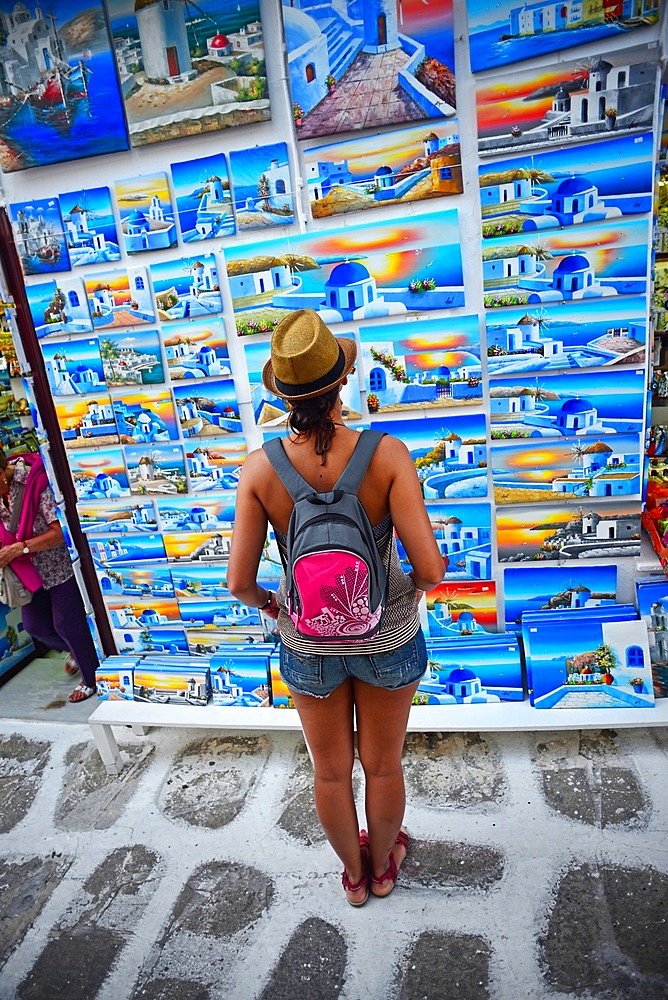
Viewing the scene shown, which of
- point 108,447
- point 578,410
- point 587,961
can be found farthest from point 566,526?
point 108,447

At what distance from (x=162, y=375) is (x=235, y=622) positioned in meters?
1.22

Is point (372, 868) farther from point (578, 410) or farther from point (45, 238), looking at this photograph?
point (45, 238)

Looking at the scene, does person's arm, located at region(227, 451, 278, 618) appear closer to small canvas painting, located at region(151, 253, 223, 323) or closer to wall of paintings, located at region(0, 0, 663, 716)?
wall of paintings, located at region(0, 0, 663, 716)

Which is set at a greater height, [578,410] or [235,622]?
[578,410]

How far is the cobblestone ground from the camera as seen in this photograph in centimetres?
174

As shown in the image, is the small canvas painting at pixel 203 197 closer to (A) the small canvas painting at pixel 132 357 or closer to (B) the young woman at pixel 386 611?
(A) the small canvas painting at pixel 132 357

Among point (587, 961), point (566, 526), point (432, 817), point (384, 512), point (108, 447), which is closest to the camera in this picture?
point (384, 512)

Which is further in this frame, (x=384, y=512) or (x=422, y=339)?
(x=422, y=339)

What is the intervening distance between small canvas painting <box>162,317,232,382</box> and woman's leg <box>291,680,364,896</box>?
149cm

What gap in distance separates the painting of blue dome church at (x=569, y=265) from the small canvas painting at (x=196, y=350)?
3.66 feet

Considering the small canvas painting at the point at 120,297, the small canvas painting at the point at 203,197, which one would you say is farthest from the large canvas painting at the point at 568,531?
the small canvas painting at the point at 120,297

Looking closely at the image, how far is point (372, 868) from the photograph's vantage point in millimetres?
1983

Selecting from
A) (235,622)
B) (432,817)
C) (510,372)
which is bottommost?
(432,817)

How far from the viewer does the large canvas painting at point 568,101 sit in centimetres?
192
